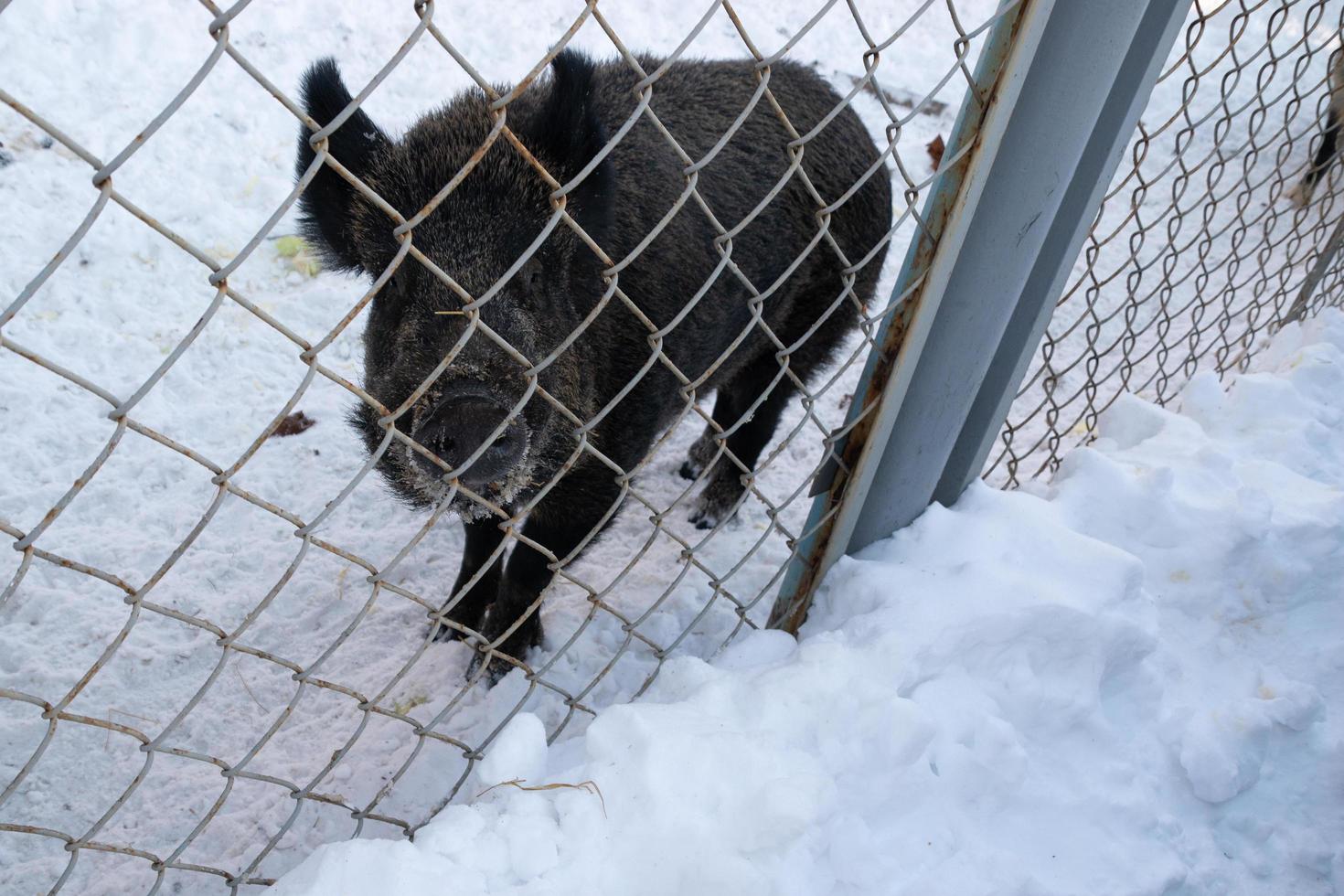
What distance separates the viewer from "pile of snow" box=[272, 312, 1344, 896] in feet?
5.26

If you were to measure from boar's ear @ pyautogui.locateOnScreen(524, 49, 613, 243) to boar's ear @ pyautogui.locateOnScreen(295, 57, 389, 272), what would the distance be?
0.40 metres

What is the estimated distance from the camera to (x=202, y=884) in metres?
2.18

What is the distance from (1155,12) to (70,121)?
14.6 ft

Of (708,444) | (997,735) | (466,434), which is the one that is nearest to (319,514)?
Result: (466,434)

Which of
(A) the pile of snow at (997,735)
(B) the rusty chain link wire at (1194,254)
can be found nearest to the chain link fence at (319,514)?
(A) the pile of snow at (997,735)

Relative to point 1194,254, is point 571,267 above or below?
below

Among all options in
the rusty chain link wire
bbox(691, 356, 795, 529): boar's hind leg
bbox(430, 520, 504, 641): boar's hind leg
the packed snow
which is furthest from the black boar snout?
bbox(691, 356, 795, 529): boar's hind leg

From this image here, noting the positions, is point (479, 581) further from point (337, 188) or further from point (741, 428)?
point (741, 428)

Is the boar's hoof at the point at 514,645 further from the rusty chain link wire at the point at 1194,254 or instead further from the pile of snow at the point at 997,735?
the rusty chain link wire at the point at 1194,254

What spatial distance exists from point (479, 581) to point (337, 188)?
3.80ft

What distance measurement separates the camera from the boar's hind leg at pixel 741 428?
3648mm

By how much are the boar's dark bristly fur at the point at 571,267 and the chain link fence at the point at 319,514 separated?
2cm

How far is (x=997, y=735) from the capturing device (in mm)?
1884

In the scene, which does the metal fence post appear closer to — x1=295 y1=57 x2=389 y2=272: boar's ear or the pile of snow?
the pile of snow
